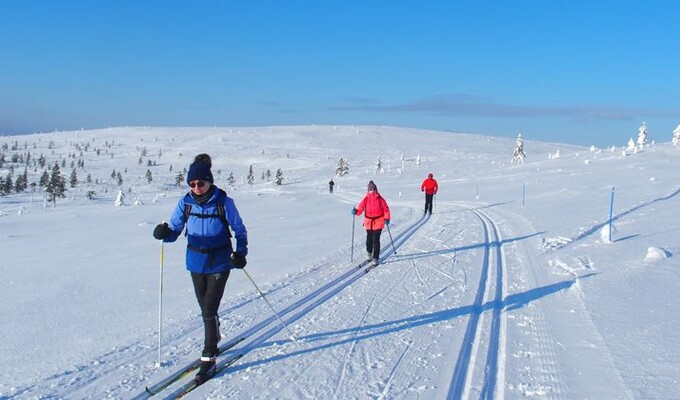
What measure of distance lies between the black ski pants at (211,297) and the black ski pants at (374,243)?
19.1 ft

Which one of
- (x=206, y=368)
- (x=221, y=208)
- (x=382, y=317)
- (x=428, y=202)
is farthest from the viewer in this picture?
(x=428, y=202)

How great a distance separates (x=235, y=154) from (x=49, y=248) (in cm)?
15526

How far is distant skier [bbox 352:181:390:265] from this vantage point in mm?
11016

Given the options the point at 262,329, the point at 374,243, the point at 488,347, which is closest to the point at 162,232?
the point at 262,329

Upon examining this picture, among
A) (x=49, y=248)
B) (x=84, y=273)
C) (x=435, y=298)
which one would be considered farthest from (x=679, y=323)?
(x=49, y=248)

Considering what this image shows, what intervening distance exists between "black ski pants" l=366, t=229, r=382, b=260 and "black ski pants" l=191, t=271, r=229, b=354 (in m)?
5.81

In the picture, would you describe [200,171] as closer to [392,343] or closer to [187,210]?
[187,210]

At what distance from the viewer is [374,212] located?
11328 mm

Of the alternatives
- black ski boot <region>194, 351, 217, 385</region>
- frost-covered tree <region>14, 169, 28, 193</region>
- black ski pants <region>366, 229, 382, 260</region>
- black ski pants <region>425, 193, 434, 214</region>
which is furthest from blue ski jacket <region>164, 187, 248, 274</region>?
frost-covered tree <region>14, 169, 28, 193</region>

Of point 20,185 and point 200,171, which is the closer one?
point 200,171

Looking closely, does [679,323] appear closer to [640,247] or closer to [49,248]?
[640,247]

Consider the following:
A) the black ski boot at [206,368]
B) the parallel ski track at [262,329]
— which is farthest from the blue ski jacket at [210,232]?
the parallel ski track at [262,329]

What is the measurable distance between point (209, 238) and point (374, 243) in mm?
6104

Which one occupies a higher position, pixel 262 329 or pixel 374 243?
pixel 374 243
